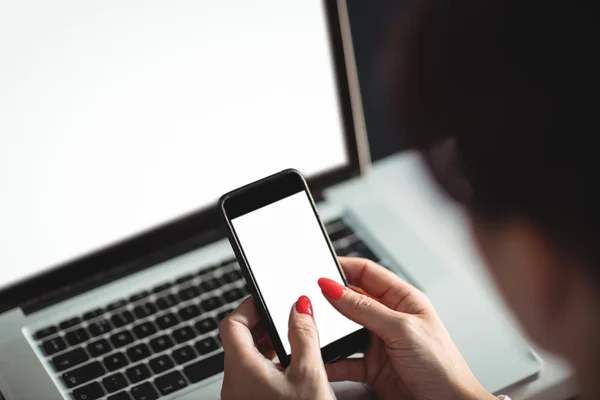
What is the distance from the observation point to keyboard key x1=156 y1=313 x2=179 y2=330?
742 millimetres

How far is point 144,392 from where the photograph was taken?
680mm

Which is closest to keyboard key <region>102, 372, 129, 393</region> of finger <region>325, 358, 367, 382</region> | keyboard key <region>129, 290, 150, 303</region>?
keyboard key <region>129, 290, 150, 303</region>

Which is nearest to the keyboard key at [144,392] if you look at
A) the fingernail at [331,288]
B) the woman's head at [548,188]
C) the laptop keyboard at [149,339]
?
the laptop keyboard at [149,339]

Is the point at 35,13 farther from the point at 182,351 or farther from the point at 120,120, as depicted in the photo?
the point at 182,351

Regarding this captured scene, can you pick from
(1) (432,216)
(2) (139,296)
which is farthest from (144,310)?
(1) (432,216)

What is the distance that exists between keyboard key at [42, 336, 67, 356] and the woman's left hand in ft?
0.72

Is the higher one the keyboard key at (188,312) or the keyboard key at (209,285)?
the keyboard key at (209,285)

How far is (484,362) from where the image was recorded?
2.30ft

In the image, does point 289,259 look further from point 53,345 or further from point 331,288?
point 53,345

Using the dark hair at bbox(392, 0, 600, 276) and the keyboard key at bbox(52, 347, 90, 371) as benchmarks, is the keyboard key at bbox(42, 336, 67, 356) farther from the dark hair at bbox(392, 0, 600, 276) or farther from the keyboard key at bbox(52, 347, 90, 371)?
the dark hair at bbox(392, 0, 600, 276)

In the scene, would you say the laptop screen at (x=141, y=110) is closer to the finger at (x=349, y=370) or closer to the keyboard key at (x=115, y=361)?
the keyboard key at (x=115, y=361)

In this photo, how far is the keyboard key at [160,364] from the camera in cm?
70

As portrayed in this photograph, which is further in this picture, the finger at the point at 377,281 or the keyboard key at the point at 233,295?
the keyboard key at the point at 233,295

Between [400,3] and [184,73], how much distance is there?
0.34 m
